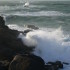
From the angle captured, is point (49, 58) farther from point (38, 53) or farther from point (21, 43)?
point (21, 43)

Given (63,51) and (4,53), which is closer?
(4,53)

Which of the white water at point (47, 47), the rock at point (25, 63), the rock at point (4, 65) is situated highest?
the rock at point (25, 63)

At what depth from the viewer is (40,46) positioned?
1977 cm

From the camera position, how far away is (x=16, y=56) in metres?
13.7

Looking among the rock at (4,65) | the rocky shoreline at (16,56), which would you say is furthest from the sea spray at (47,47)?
the rock at (4,65)

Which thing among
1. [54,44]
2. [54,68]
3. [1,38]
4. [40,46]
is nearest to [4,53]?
[1,38]

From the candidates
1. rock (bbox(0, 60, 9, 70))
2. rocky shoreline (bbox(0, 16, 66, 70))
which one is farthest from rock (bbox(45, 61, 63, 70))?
rock (bbox(0, 60, 9, 70))

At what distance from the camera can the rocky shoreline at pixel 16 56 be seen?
13.4 m

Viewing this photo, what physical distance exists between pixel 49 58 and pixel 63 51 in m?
2.02

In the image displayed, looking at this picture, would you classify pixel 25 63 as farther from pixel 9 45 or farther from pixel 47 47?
pixel 47 47

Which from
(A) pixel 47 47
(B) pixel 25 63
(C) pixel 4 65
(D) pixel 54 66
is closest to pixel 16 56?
(B) pixel 25 63

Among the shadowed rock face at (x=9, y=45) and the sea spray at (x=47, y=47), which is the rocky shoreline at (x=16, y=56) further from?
the sea spray at (x=47, y=47)

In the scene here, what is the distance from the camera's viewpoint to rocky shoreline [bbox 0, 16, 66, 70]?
13.4 meters

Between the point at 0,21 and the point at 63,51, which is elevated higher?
the point at 0,21
